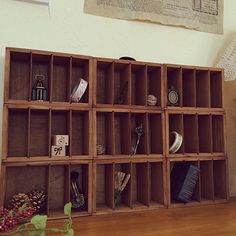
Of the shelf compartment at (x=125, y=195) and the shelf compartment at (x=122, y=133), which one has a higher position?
the shelf compartment at (x=122, y=133)

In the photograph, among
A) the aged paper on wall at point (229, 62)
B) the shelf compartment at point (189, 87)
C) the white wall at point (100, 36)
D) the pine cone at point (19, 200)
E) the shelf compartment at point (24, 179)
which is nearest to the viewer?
the pine cone at point (19, 200)

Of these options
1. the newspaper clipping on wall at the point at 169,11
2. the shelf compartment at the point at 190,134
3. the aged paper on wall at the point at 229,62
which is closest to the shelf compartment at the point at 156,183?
the shelf compartment at the point at 190,134

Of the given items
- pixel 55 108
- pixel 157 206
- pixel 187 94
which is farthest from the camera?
pixel 187 94

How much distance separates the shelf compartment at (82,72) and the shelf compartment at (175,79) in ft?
1.34

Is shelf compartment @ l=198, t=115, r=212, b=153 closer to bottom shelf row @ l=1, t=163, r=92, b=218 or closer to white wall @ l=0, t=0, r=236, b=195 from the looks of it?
white wall @ l=0, t=0, r=236, b=195

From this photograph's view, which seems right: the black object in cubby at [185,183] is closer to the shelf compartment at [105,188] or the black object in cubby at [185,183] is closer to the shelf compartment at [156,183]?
the shelf compartment at [156,183]

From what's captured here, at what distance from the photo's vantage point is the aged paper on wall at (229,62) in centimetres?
154

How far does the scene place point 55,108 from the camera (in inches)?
46.0

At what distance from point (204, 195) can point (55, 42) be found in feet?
3.57

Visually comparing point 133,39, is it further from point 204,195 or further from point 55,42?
point 204,195

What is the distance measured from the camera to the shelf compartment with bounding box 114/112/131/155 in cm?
131

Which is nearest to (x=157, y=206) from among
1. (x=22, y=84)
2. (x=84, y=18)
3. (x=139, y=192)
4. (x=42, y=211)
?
(x=139, y=192)

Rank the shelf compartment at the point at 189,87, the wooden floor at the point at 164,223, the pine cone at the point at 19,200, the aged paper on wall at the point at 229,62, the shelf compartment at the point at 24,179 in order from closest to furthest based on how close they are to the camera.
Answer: the wooden floor at the point at 164,223 < the pine cone at the point at 19,200 < the shelf compartment at the point at 24,179 < the shelf compartment at the point at 189,87 < the aged paper on wall at the point at 229,62

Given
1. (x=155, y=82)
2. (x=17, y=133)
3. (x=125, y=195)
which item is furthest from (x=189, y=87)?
(x=17, y=133)
